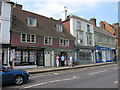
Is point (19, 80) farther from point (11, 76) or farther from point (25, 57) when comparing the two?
point (25, 57)

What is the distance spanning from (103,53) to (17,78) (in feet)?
87.7

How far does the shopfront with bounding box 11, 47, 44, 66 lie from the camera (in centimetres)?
1495

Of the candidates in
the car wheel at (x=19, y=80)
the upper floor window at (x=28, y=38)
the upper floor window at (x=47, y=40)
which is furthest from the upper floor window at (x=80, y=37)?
the car wheel at (x=19, y=80)

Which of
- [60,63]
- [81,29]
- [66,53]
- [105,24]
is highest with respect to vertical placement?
[105,24]

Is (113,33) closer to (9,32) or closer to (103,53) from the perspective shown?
(103,53)

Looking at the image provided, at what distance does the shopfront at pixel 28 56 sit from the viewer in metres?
15.0

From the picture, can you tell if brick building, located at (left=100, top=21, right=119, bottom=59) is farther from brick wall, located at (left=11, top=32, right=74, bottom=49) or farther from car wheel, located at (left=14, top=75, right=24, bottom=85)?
car wheel, located at (left=14, top=75, right=24, bottom=85)

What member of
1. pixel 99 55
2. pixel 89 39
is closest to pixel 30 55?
pixel 89 39

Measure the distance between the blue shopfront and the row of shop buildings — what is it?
0.23 metres

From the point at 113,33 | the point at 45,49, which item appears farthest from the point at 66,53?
the point at 113,33

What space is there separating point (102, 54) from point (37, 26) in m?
19.2

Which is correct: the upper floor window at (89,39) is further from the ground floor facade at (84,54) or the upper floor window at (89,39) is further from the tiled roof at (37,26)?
the tiled roof at (37,26)

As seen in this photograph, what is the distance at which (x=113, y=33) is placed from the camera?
122ft

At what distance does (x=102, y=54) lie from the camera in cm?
2975
